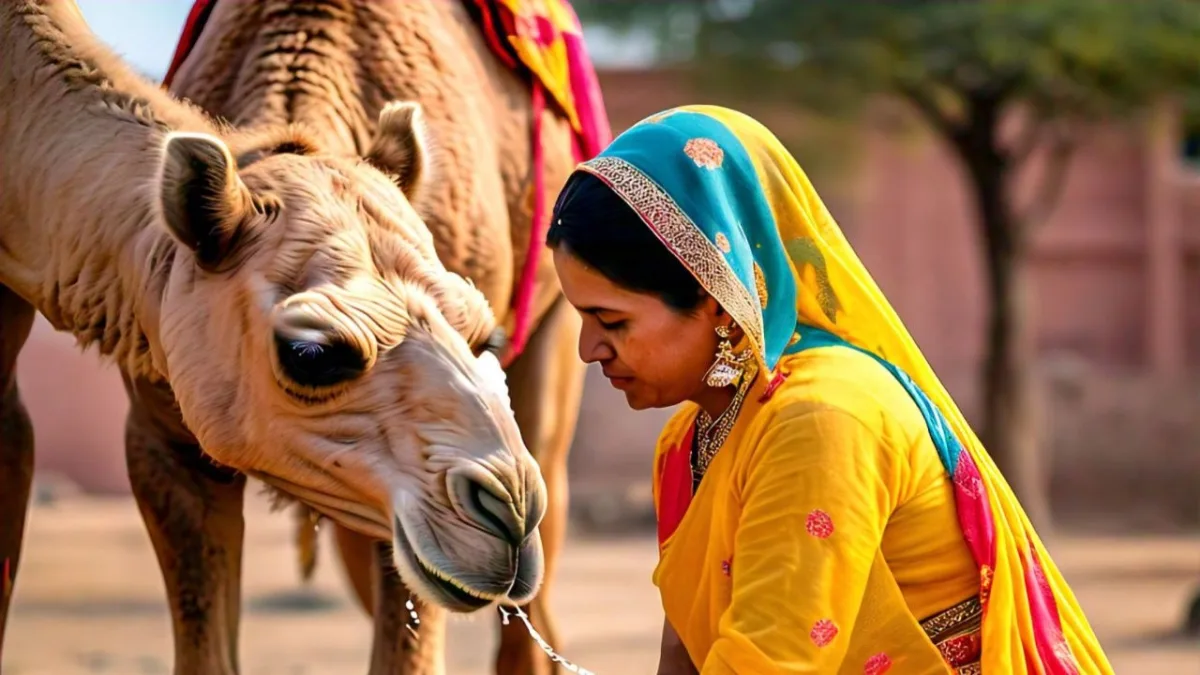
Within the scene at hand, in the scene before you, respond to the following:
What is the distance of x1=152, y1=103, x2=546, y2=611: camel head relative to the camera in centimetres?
262

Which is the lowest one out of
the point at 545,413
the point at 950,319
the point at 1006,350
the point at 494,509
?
the point at 950,319

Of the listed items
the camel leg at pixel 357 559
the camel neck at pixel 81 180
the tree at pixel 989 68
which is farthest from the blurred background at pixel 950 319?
the camel neck at pixel 81 180

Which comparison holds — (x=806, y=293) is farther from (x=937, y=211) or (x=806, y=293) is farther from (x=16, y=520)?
(x=937, y=211)

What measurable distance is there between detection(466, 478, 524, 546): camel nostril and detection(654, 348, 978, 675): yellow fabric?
305 mm

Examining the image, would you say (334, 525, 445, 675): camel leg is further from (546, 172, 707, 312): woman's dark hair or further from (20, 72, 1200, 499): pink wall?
(20, 72, 1200, 499): pink wall

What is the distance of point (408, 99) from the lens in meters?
3.84

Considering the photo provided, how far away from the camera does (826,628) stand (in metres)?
2.45

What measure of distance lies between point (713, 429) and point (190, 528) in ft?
4.74

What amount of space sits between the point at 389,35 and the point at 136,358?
1.04m

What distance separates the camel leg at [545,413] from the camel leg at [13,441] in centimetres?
131

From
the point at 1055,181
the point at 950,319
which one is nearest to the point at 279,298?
the point at 1055,181

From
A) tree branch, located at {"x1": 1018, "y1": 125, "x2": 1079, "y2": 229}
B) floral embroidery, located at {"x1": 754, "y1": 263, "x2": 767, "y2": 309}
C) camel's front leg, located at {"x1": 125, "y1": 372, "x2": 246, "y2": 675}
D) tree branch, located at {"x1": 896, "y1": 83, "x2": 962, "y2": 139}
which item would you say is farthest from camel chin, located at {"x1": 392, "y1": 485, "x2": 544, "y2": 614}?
tree branch, located at {"x1": 1018, "y1": 125, "x2": 1079, "y2": 229}

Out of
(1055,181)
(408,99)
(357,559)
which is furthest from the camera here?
(1055,181)

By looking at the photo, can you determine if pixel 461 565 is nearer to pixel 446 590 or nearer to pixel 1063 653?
pixel 446 590
